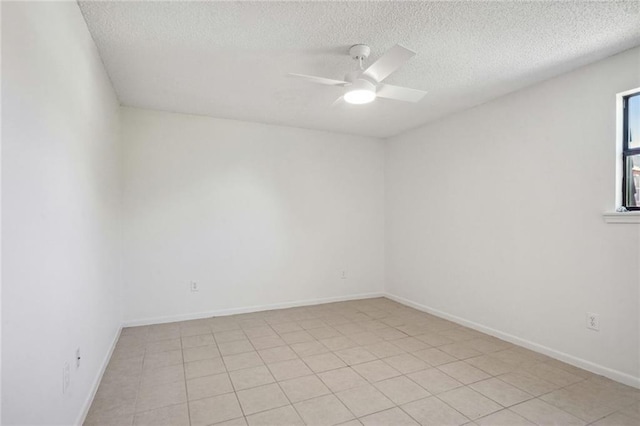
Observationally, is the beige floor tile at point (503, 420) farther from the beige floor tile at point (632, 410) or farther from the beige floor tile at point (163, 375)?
the beige floor tile at point (163, 375)

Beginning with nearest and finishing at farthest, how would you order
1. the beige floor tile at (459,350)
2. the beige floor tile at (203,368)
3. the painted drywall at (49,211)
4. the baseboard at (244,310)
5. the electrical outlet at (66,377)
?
1. the painted drywall at (49,211)
2. the electrical outlet at (66,377)
3. the beige floor tile at (203,368)
4. the beige floor tile at (459,350)
5. the baseboard at (244,310)

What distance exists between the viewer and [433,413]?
2078mm

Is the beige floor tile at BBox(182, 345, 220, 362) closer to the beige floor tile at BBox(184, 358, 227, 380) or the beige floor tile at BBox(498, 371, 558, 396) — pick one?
the beige floor tile at BBox(184, 358, 227, 380)

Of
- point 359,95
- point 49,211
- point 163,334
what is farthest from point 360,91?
point 163,334

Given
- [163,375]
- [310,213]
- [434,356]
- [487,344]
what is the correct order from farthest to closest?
[310,213], [487,344], [434,356], [163,375]

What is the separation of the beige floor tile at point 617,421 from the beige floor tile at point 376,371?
4.11ft

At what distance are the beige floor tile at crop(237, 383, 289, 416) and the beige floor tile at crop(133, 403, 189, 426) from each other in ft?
1.17

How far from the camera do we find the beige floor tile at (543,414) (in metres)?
1.99

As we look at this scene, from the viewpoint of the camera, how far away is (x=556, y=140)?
2.88 m

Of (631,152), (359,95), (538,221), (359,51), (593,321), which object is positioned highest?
(359,51)

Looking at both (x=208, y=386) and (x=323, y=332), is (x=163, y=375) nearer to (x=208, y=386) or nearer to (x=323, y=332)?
(x=208, y=386)

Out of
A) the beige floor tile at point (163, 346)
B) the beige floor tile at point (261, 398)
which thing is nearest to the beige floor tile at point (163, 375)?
the beige floor tile at point (163, 346)

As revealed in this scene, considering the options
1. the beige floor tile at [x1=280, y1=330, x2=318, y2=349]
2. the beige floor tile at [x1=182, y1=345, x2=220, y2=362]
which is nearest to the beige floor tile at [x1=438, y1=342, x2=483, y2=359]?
the beige floor tile at [x1=280, y1=330, x2=318, y2=349]

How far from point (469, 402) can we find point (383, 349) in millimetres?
983
